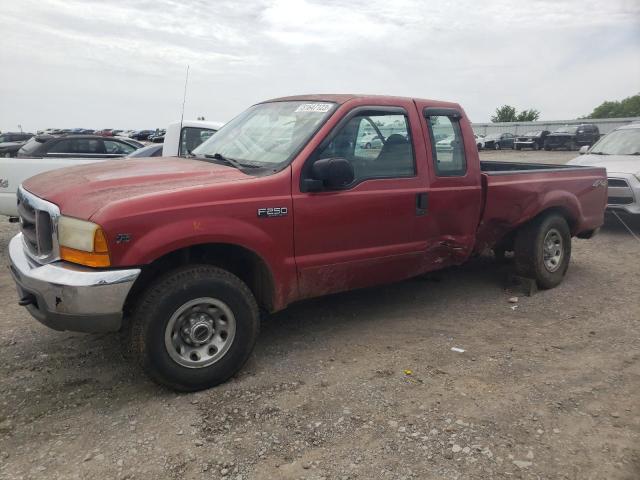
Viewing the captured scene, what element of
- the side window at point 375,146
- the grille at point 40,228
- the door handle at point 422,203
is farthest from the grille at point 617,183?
the grille at point 40,228

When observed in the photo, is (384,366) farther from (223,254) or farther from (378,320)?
(223,254)

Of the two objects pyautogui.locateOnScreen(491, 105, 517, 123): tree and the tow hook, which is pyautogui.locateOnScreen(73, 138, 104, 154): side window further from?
pyautogui.locateOnScreen(491, 105, 517, 123): tree

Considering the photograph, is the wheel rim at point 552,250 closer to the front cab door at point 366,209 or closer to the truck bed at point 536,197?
the truck bed at point 536,197

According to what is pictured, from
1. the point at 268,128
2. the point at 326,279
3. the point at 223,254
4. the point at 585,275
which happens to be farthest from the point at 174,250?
the point at 585,275

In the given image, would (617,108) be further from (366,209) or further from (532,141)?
(366,209)

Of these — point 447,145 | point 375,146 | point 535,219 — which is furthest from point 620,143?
point 375,146

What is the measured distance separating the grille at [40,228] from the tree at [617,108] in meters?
90.2

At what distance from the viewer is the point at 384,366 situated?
3.85 meters

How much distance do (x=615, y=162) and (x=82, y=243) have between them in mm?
8766

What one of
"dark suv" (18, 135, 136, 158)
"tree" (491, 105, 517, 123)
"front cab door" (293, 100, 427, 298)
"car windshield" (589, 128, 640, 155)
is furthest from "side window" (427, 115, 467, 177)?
"tree" (491, 105, 517, 123)

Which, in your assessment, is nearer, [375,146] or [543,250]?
[375,146]

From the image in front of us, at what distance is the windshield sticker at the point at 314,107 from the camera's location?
4.14 meters

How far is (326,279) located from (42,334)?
2.37 meters

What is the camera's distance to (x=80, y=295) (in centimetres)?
300
